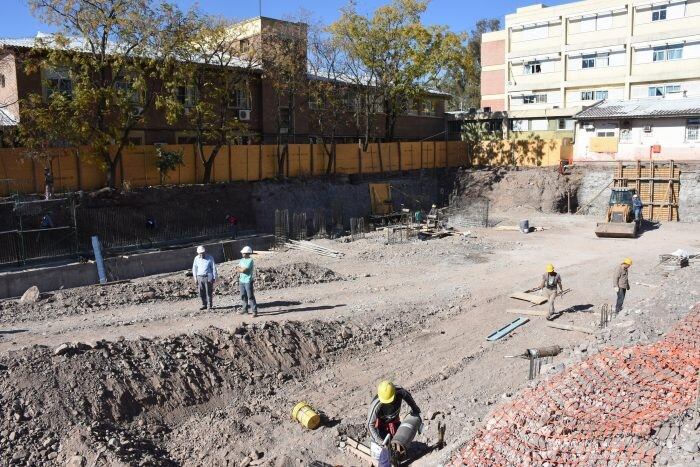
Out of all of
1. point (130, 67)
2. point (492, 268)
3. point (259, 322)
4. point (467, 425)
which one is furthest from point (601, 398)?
point (130, 67)

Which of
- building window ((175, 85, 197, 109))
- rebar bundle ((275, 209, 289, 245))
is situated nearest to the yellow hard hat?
rebar bundle ((275, 209, 289, 245))

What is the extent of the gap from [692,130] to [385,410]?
110ft

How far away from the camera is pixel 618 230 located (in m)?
28.8

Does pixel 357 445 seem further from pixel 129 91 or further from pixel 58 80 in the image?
pixel 58 80

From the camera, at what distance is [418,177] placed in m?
40.9

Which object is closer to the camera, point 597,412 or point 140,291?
point 597,412

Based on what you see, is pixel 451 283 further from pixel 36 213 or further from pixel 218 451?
pixel 36 213

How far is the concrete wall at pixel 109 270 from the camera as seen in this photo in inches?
779

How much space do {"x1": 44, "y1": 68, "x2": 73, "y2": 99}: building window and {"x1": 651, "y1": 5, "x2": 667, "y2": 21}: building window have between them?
38100mm

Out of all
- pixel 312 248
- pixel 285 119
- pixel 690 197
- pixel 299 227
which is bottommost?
pixel 312 248

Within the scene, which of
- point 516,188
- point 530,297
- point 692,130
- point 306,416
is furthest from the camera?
point 516,188

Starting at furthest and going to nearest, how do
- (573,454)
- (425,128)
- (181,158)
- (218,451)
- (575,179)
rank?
(425,128), (575,179), (181,158), (218,451), (573,454)

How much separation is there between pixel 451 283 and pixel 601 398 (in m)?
12.1

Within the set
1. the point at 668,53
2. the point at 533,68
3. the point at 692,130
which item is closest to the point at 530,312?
the point at 692,130
